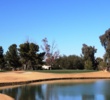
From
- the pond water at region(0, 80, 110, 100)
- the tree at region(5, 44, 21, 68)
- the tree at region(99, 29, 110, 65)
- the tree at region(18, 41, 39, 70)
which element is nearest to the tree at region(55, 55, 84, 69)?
the tree at region(99, 29, 110, 65)

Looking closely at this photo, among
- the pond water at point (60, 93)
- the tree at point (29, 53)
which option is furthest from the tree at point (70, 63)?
the pond water at point (60, 93)

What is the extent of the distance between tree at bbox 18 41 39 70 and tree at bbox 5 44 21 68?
2174 millimetres

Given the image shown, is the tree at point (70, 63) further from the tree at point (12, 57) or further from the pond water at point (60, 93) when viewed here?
the pond water at point (60, 93)

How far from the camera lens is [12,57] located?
3708 inches

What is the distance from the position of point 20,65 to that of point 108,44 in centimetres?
2665

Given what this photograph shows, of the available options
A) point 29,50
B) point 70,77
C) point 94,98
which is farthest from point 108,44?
point 94,98

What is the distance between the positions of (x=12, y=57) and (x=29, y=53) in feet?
19.4

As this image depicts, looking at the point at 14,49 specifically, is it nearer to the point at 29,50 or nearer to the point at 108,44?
the point at 29,50

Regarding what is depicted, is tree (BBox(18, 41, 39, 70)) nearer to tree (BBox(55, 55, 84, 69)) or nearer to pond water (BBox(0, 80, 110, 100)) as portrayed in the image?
tree (BBox(55, 55, 84, 69))

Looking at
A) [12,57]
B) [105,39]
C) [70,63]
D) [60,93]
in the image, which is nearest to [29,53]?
[12,57]

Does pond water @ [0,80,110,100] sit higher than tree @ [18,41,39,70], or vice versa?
tree @ [18,41,39,70]

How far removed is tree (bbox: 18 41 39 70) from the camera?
3610 inches

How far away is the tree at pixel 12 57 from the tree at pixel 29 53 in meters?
2.17

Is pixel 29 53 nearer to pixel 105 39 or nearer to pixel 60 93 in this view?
pixel 105 39
